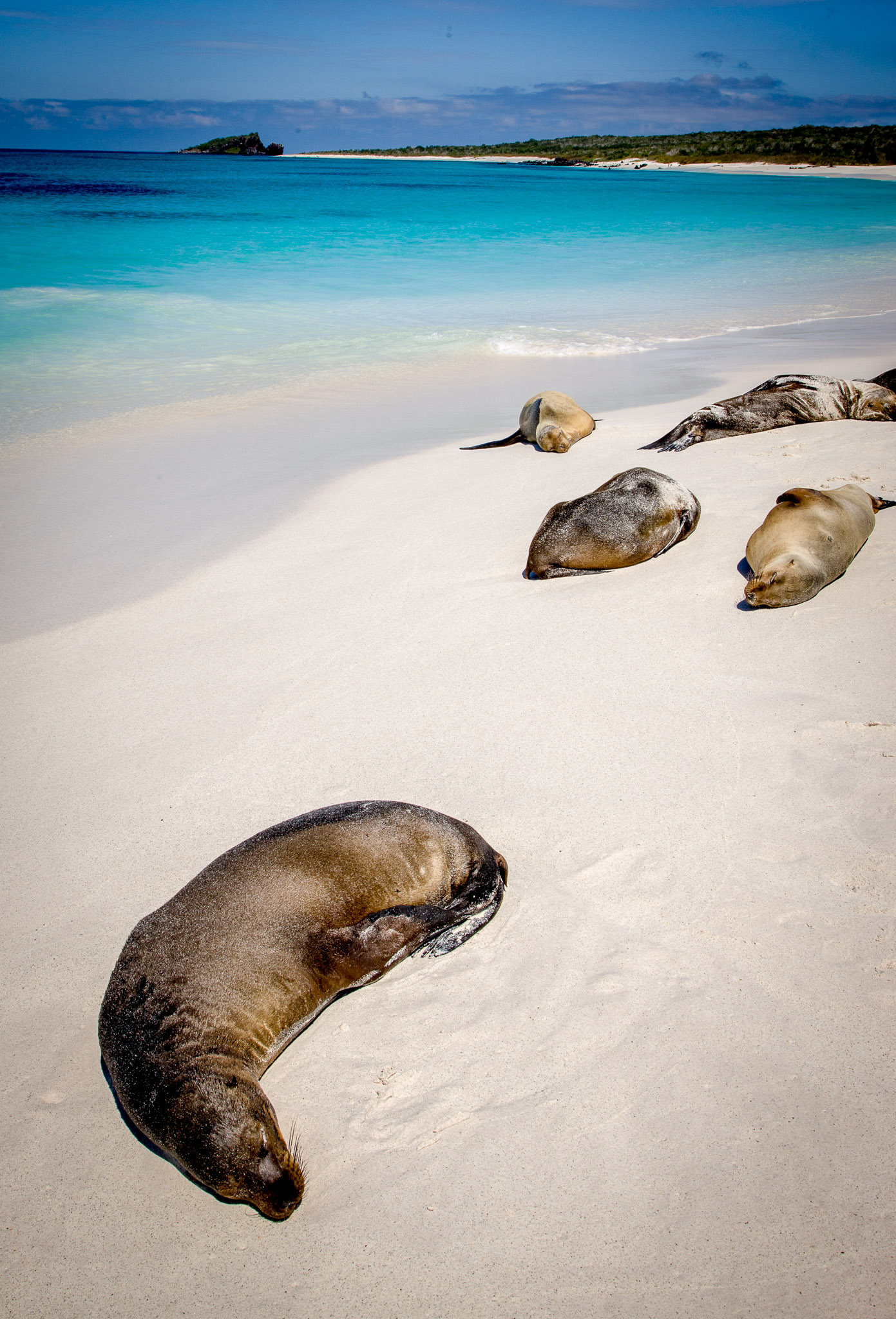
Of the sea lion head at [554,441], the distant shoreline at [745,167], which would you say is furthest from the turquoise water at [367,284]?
the distant shoreline at [745,167]

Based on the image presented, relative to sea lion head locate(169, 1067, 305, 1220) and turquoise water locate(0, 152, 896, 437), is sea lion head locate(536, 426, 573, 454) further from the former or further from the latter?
sea lion head locate(169, 1067, 305, 1220)

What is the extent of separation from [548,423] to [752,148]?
237 ft

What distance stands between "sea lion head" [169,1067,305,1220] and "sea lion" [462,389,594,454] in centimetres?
577

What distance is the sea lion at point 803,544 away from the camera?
3.81 m

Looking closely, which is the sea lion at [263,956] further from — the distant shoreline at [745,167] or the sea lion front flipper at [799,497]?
the distant shoreline at [745,167]

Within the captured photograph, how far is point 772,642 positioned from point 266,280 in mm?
15364

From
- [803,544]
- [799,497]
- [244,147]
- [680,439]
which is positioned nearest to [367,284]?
[680,439]

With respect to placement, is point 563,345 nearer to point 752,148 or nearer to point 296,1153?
point 296,1153

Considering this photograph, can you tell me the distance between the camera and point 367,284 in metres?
15.3

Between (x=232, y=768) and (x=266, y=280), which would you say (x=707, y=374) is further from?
(x=266, y=280)

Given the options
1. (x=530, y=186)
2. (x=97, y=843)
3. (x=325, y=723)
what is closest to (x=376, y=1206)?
(x=97, y=843)

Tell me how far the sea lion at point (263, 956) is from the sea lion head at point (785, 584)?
7.10 ft

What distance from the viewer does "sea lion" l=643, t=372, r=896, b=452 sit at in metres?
6.47

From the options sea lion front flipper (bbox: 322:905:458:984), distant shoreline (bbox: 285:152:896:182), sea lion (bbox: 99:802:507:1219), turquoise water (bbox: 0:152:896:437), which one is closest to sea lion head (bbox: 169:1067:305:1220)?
sea lion (bbox: 99:802:507:1219)
